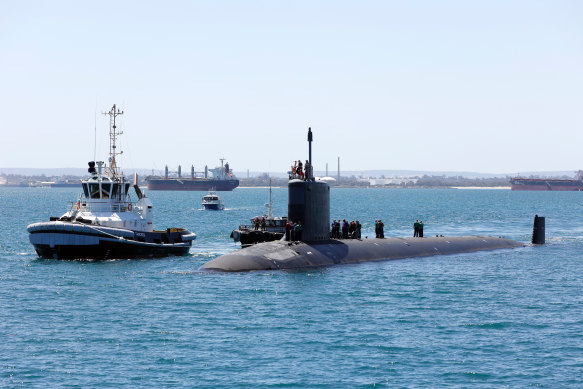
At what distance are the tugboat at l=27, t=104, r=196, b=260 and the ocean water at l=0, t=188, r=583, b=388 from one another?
1075mm

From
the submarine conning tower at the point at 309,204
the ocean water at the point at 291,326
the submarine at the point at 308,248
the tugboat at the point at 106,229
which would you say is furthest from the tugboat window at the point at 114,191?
the submarine conning tower at the point at 309,204

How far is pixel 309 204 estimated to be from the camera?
149ft

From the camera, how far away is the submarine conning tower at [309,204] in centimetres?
4519

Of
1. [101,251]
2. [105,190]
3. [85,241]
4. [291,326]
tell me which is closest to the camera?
[291,326]

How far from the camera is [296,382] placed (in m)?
23.2

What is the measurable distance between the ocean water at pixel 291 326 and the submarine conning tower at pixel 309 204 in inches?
118

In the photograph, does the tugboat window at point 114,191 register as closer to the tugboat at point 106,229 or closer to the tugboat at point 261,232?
the tugboat at point 106,229

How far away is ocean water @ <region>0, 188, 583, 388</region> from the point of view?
2405cm

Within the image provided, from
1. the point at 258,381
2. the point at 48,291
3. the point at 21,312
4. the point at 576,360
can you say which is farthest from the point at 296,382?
the point at 48,291

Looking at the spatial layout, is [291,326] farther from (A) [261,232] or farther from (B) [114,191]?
(A) [261,232]

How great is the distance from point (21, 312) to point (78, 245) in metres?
16.2

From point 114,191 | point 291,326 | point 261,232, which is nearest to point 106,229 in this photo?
point 114,191

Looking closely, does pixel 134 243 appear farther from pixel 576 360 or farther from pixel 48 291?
pixel 576 360

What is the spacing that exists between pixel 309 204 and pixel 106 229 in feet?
46.5
